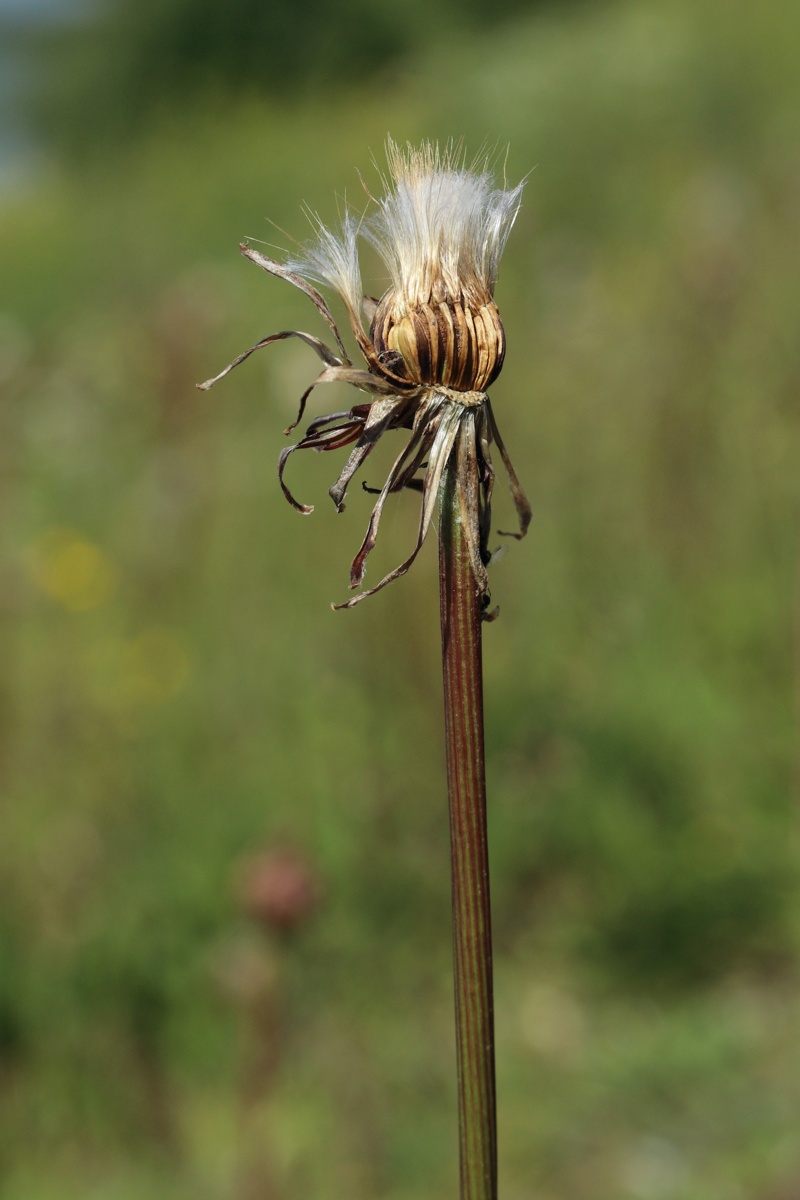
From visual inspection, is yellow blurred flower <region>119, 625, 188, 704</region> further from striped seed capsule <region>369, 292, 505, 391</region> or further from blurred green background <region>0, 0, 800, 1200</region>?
striped seed capsule <region>369, 292, 505, 391</region>

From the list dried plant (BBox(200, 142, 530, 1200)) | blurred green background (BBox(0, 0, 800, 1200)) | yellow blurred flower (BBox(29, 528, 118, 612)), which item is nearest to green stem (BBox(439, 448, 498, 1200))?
dried plant (BBox(200, 142, 530, 1200))

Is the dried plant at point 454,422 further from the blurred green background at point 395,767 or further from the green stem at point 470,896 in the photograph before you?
the blurred green background at point 395,767

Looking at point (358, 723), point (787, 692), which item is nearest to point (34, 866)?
point (358, 723)

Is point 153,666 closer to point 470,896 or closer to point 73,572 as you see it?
point 73,572

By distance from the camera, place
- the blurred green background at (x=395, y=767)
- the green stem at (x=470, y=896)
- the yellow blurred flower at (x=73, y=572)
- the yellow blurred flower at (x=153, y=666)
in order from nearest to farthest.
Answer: the green stem at (x=470, y=896)
the blurred green background at (x=395, y=767)
the yellow blurred flower at (x=153, y=666)
the yellow blurred flower at (x=73, y=572)

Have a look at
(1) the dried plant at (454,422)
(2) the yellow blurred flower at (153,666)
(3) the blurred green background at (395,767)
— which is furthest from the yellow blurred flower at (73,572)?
(1) the dried plant at (454,422)

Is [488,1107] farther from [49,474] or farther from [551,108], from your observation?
[551,108]
